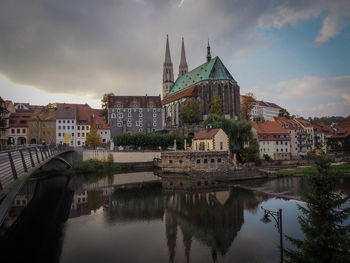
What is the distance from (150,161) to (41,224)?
41.4 m

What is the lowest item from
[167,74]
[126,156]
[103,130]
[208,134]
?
[126,156]

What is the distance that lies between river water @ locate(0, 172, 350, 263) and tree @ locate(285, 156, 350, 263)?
6904 millimetres

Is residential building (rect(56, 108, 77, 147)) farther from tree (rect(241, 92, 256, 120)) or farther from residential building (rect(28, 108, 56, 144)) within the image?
tree (rect(241, 92, 256, 120))

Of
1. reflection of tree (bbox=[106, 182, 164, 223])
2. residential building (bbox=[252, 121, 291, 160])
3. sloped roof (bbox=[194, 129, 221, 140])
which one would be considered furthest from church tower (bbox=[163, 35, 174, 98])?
reflection of tree (bbox=[106, 182, 164, 223])

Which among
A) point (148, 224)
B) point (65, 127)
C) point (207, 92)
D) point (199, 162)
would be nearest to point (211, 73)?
point (207, 92)

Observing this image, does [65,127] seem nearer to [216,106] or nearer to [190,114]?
[190,114]

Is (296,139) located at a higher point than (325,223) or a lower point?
higher

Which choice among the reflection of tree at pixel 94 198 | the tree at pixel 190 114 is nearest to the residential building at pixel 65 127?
the tree at pixel 190 114

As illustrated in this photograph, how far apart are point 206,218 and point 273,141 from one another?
151ft

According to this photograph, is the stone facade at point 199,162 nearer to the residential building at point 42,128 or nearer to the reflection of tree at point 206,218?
the reflection of tree at point 206,218

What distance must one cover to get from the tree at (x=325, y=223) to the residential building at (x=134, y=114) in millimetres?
80323

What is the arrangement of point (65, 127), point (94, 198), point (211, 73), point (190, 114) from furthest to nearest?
point (211, 73), point (190, 114), point (65, 127), point (94, 198)

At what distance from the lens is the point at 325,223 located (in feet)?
31.6

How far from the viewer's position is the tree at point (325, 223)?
942 centimetres
